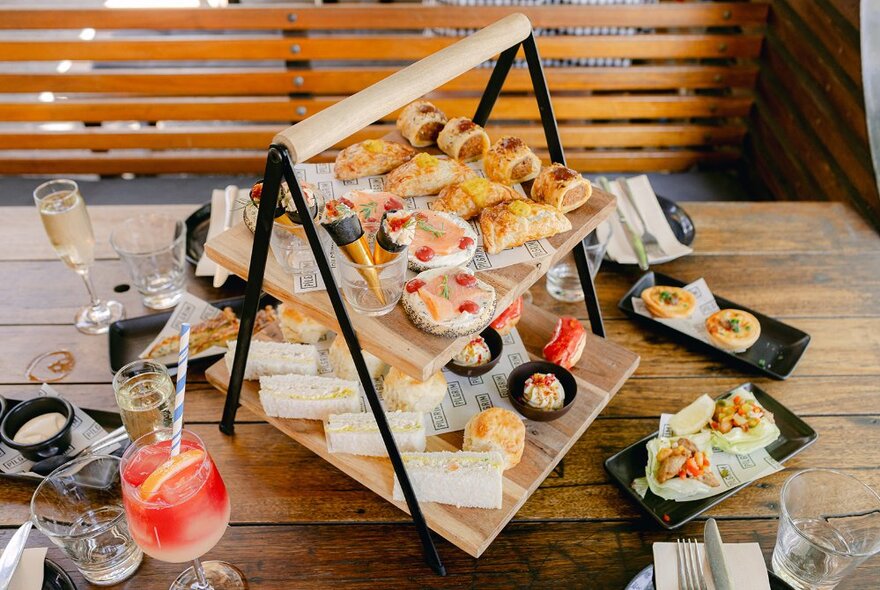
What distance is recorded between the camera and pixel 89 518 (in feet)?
4.83

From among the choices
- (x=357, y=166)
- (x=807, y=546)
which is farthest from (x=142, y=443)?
(x=807, y=546)

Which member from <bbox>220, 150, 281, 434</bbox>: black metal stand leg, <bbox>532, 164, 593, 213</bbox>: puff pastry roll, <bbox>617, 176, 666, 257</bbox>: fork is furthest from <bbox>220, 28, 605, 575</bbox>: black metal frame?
<bbox>617, 176, 666, 257</bbox>: fork

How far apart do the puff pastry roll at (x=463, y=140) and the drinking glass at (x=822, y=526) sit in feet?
3.28

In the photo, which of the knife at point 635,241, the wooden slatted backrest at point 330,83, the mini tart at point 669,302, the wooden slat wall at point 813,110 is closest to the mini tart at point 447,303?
the mini tart at point 669,302

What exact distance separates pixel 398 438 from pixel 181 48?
3059 mm

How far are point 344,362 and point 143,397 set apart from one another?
437 millimetres

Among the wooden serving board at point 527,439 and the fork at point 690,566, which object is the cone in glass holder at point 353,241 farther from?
the fork at point 690,566

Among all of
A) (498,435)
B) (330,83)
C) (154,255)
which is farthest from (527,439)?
(330,83)

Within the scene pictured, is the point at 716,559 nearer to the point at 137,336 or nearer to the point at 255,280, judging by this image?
the point at 255,280

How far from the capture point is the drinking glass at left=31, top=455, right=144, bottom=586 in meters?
1.40

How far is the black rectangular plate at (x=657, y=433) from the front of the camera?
1.55 m

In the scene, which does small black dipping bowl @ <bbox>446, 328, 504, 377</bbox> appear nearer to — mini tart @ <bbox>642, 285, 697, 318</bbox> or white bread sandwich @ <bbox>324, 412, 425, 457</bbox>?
white bread sandwich @ <bbox>324, 412, 425, 457</bbox>

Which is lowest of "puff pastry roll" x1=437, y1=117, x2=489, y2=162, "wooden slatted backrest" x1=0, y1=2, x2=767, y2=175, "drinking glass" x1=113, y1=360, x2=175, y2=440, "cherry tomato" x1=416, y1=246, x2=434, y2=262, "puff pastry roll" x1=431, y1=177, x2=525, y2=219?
"wooden slatted backrest" x1=0, y1=2, x2=767, y2=175

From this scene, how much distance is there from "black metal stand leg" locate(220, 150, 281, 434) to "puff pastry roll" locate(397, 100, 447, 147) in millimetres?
592
